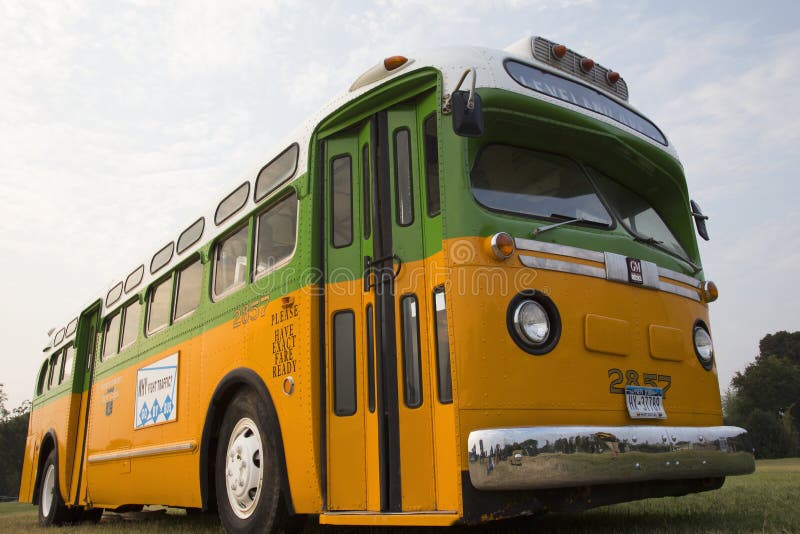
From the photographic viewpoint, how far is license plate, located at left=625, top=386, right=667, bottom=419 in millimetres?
3797

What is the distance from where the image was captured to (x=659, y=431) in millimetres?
3615

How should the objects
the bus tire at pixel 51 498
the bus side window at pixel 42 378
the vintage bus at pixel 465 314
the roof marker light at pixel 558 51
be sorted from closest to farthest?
1. the vintage bus at pixel 465 314
2. the roof marker light at pixel 558 51
3. the bus tire at pixel 51 498
4. the bus side window at pixel 42 378

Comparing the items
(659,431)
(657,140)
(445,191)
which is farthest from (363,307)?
(657,140)

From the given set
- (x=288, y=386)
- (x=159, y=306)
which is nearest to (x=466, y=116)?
(x=288, y=386)

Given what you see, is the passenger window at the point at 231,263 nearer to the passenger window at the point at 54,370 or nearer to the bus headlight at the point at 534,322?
the bus headlight at the point at 534,322

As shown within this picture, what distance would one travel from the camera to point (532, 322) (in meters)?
3.58

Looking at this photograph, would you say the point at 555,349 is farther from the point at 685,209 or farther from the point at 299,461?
the point at 685,209

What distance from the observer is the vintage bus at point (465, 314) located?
3424 millimetres

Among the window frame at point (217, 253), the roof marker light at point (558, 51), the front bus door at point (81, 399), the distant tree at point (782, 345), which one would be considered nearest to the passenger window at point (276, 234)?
the window frame at point (217, 253)

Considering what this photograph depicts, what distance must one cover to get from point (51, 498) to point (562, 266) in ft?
28.8

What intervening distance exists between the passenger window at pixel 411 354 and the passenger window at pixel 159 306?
3.73m

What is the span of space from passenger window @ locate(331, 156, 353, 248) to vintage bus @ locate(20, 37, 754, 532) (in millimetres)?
13

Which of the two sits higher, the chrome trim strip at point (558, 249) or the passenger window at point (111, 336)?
the passenger window at point (111, 336)

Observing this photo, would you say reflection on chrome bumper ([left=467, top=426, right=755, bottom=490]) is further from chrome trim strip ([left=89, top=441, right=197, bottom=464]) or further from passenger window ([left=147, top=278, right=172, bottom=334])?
passenger window ([left=147, top=278, right=172, bottom=334])
